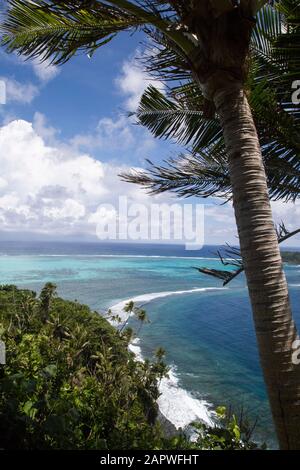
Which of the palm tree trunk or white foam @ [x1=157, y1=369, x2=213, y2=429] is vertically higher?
the palm tree trunk

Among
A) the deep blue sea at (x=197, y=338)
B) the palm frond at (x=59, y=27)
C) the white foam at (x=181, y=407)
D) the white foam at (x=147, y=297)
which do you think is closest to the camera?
the palm frond at (x=59, y=27)

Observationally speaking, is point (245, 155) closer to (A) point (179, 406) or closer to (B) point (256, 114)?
(B) point (256, 114)

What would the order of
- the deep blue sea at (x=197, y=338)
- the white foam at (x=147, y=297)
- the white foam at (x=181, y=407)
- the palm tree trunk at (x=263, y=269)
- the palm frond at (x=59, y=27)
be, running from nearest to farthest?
1. the palm tree trunk at (x=263, y=269)
2. the palm frond at (x=59, y=27)
3. the white foam at (x=181, y=407)
4. the deep blue sea at (x=197, y=338)
5. the white foam at (x=147, y=297)

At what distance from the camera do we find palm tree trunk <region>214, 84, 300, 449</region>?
213 centimetres

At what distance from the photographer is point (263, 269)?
88.3 inches

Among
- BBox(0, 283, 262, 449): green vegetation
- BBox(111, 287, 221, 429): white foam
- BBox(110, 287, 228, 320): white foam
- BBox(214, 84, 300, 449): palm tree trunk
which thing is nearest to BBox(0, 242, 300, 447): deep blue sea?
BBox(111, 287, 221, 429): white foam

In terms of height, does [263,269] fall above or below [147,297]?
above

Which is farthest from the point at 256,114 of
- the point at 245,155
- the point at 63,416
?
the point at 63,416

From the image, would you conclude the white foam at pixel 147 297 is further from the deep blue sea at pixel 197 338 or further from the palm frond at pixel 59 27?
the palm frond at pixel 59 27

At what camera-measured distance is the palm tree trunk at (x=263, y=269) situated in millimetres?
2135

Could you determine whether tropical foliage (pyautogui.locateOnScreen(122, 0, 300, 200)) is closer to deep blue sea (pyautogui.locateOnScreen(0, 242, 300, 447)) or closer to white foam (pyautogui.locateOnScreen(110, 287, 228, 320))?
deep blue sea (pyautogui.locateOnScreen(0, 242, 300, 447))

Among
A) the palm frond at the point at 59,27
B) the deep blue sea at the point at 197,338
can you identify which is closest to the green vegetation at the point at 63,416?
the deep blue sea at the point at 197,338
